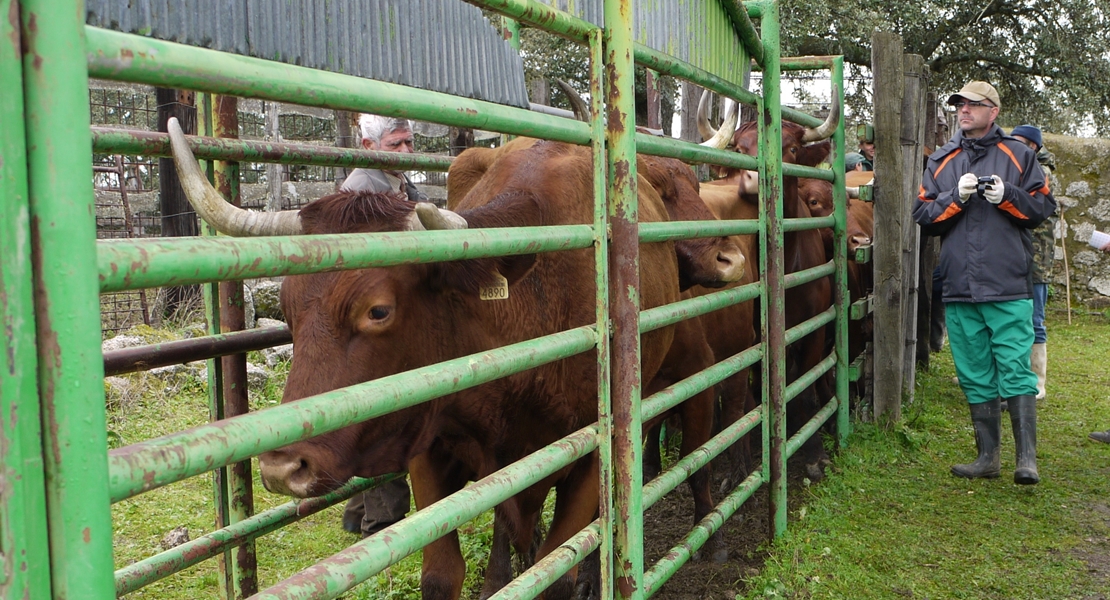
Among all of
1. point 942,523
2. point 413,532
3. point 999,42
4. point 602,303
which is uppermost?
point 999,42

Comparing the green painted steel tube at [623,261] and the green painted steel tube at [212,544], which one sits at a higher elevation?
the green painted steel tube at [623,261]

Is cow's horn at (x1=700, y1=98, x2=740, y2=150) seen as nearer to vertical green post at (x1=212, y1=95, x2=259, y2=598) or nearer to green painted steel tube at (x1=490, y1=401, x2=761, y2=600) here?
green painted steel tube at (x1=490, y1=401, x2=761, y2=600)

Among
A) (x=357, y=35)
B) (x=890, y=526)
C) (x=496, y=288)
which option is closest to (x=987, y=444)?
(x=890, y=526)

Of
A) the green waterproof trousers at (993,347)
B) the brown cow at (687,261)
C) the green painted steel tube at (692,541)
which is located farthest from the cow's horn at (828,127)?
the green painted steel tube at (692,541)

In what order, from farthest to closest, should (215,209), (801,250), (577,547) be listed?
(801,250)
(577,547)
(215,209)

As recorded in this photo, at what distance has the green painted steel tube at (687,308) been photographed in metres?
2.70

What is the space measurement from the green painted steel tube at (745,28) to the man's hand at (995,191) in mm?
1780

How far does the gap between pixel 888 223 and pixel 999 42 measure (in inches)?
486

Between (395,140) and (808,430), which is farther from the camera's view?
(808,430)

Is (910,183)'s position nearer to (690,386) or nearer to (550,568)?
(690,386)

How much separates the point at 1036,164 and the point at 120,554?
5229mm

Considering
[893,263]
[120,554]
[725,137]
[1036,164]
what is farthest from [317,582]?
[893,263]

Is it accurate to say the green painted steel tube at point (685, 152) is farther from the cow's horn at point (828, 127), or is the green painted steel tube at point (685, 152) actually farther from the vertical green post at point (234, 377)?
the cow's horn at point (828, 127)

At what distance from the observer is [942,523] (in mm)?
4539
